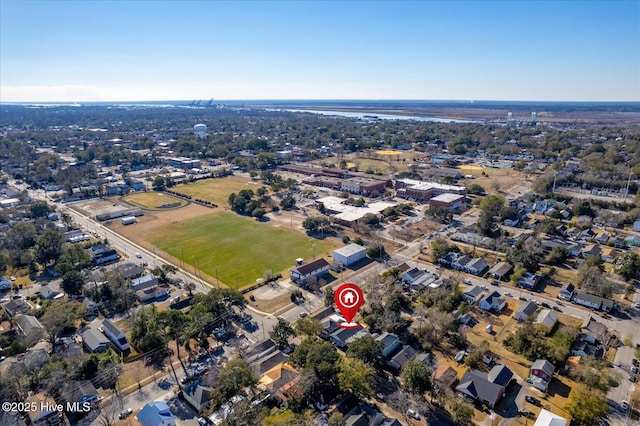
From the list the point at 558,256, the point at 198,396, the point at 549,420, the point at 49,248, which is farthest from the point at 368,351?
the point at 49,248

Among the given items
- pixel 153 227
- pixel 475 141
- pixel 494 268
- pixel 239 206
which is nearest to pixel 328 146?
pixel 475 141

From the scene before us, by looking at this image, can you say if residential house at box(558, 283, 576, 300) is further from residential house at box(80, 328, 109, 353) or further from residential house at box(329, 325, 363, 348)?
residential house at box(80, 328, 109, 353)

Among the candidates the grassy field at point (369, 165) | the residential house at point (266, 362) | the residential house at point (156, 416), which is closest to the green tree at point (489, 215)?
the residential house at point (266, 362)

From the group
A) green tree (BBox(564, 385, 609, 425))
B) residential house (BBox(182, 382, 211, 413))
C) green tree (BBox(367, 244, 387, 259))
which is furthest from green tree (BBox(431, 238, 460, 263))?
residential house (BBox(182, 382, 211, 413))

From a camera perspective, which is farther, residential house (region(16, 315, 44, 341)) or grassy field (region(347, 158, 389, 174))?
grassy field (region(347, 158, 389, 174))

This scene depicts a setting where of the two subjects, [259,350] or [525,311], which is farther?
[525,311]

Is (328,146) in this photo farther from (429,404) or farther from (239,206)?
(429,404)

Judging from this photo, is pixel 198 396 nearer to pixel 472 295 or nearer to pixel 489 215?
pixel 472 295
